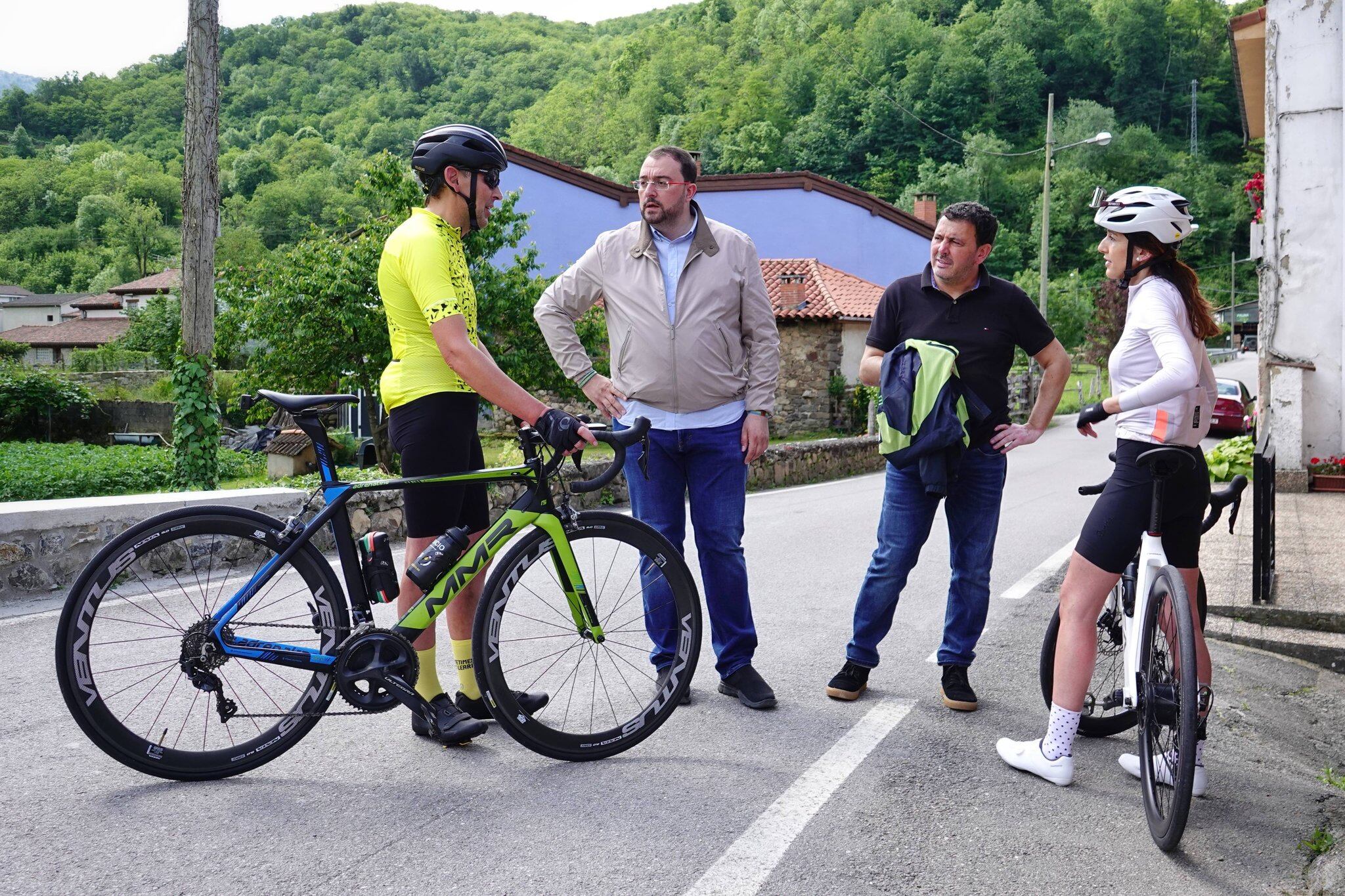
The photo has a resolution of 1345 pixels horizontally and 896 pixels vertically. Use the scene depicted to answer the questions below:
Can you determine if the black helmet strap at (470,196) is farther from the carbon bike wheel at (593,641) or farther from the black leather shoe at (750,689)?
the black leather shoe at (750,689)

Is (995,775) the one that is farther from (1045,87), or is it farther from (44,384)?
(1045,87)

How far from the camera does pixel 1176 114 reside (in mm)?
78562

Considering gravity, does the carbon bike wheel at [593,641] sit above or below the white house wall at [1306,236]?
below

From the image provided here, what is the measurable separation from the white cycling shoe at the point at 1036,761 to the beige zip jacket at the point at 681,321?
1.57 meters

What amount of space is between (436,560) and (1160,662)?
2.32 m

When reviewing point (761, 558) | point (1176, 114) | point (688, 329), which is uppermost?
point (1176, 114)

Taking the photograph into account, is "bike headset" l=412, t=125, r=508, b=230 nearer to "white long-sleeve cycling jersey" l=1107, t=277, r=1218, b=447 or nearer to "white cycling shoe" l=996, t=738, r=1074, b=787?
"white long-sleeve cycling jersey" l=1107, t=277, r=1218, b=447

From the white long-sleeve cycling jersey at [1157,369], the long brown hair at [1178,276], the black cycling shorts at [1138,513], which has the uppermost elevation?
the long brown hair at [1178,276]

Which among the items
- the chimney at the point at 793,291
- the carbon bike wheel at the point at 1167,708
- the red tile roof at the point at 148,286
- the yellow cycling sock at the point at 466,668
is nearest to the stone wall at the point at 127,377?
the chimney at the point at 793,291

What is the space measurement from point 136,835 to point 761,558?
18.9 feet

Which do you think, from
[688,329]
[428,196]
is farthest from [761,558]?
[428,196]

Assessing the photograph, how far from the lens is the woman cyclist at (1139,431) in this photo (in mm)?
3506

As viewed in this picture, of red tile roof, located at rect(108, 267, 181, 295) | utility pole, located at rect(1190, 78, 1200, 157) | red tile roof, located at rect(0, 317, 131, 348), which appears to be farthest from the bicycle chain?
red tile roof, located at rect(108, 267, 181, 295)

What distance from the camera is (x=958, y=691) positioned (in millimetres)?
4523
